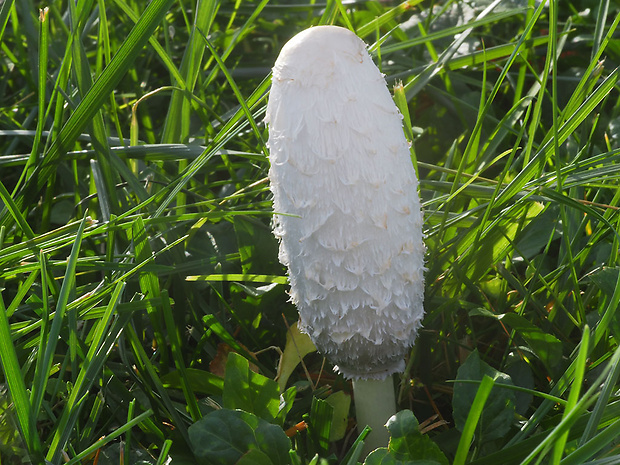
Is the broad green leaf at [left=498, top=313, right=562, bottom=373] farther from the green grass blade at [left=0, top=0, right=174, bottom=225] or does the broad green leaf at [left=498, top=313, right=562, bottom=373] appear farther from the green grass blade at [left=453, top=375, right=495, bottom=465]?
the green grass blade at [left=0, top=0, right=174, bottom=225]

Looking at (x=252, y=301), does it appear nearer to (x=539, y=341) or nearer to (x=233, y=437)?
(x=233, y=437)

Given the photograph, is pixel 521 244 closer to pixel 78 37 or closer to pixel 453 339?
pixel 453 339

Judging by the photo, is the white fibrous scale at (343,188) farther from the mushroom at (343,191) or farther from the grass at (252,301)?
the grass at (252,301)

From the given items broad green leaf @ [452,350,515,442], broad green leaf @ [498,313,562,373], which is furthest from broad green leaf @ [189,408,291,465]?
broad green leaf @ [498,313,562,373]

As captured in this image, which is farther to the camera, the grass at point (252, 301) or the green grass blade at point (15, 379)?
the grass at point (252, 301)

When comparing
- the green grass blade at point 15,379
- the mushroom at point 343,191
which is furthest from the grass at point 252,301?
the mushroom at point 343,191

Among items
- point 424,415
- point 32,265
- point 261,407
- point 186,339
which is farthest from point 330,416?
point 32,265
